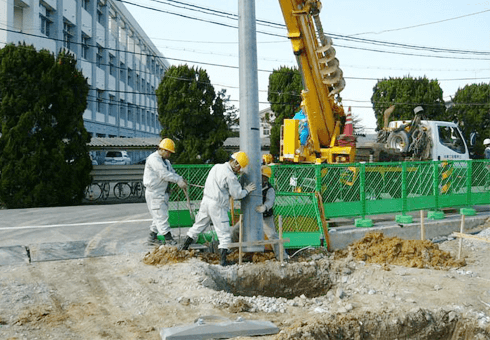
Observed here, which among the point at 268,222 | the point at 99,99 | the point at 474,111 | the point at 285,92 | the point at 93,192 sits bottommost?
the point at 93,192

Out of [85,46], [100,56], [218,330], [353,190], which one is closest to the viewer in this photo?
[218,330]

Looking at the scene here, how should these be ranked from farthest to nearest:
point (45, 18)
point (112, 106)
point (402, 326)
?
point (112, 106) → point (45, 18) → point (402, 326)

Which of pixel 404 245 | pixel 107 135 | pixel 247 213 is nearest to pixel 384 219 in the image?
pixel 404 245

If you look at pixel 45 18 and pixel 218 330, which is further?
pixel 45 18

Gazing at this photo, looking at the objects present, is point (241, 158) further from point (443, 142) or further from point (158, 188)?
point (443, 142)

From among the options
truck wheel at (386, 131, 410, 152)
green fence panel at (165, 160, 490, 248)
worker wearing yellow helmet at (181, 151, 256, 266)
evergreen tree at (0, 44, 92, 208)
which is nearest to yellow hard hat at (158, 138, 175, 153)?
Answer: green fence panel at (165, 160, 490, 248)

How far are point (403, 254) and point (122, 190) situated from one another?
Result: 12.9m

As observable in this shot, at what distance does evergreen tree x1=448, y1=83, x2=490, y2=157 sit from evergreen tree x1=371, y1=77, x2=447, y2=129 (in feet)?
6.58

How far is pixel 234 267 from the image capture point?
7.16 metres

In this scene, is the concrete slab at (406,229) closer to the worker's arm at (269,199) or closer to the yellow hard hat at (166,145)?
the worker's arm at (269,199)

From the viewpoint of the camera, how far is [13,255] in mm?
7438

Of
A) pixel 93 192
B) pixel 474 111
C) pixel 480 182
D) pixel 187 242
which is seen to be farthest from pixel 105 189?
pixel 474 111

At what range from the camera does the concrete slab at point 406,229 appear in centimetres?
887

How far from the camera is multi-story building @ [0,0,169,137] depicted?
895 inches
